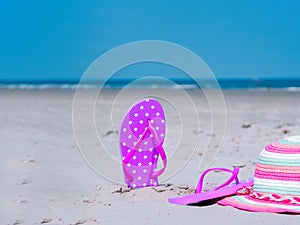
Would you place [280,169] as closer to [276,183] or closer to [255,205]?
[276,183]

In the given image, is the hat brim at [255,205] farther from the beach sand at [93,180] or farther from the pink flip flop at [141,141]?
the pink flip flop at [141,141]

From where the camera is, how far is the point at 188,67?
131 inches

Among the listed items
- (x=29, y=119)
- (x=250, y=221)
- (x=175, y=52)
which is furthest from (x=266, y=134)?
(x=250, y=221)

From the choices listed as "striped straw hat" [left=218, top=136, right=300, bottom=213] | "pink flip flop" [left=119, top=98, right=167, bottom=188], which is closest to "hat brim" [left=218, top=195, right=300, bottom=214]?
"striped straw hat" [left=218, top=136, right=300, bottom=213]

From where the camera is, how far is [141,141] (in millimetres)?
3441

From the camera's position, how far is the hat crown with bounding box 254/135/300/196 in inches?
116

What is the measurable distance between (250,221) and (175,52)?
1106 millimetres

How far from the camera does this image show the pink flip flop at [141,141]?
3.46 metres

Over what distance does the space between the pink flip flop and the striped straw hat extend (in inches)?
23.9

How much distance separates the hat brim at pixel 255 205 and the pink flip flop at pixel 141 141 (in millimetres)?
557

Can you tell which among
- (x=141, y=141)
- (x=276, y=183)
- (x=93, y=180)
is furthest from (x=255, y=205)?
(x=93, y=180)

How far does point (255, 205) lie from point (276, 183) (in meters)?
0.16

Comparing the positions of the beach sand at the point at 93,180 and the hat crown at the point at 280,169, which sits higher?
the hat crown at the point at 280,169

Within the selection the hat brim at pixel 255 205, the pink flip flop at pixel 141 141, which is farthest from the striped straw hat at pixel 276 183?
the pink flip flop at pixel 141 141
